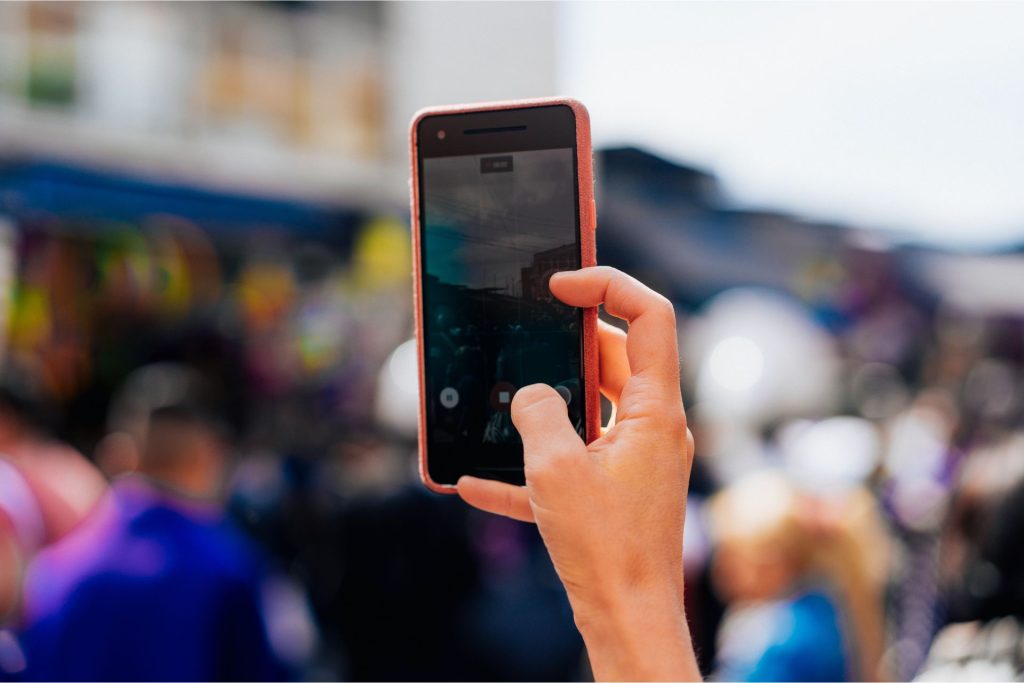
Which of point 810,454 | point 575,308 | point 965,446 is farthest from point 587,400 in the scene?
point 965,446

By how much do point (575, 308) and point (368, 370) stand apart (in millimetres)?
7415

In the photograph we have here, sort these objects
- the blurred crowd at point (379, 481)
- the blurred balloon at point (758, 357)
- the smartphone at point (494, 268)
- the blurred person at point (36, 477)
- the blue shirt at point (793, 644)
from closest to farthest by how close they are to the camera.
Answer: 1. the smartphone at point (494, 268)
2. the blue shirt at point (793, 644)
3. the blurred crowd at point (379, 481)
4. the blurred person at point (36, 477)
5. the blurred balloon at point (758, 357)

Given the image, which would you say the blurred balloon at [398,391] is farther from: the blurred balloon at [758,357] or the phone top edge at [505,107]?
the phone top edge at [505,107]

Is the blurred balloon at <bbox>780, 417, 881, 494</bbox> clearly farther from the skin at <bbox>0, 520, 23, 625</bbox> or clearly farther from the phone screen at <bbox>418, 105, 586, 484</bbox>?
the skin at <bbox>0, 520, 23, 625</bbox>

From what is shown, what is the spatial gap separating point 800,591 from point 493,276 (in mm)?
2094

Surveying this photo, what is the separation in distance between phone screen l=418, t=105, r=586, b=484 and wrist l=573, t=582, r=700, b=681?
0.38 m

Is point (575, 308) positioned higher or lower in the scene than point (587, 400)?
higher

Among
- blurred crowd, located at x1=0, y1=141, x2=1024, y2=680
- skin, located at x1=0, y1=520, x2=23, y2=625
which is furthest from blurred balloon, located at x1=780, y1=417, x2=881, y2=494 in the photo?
skin, located at x1=0, y1=520, x2=23, y2=625

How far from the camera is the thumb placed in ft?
3.29

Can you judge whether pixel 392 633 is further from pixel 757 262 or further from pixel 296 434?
pixel 757 262

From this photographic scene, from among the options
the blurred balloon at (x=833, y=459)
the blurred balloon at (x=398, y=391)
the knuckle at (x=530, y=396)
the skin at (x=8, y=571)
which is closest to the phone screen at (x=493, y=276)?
the knuckle at (x=530, y=396)

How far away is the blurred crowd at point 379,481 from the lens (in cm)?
282

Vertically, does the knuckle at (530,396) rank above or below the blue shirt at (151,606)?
above

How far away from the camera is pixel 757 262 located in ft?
25.0
